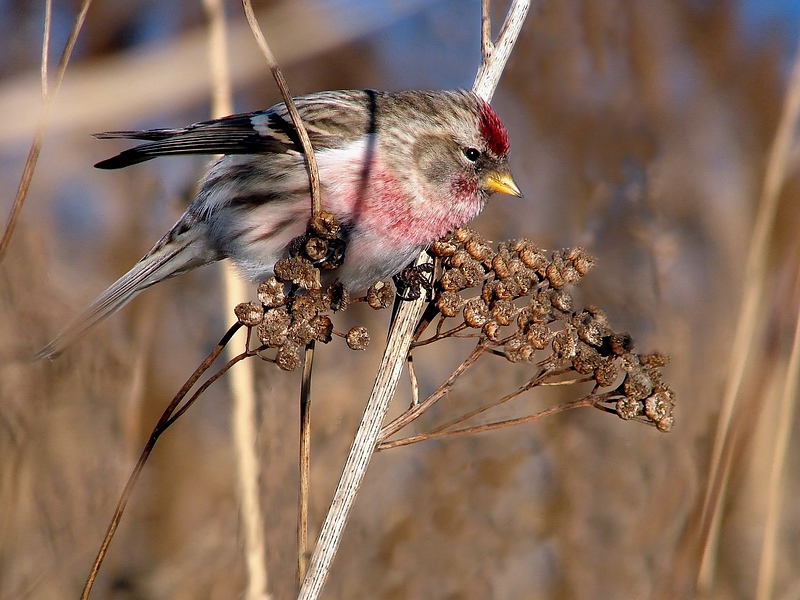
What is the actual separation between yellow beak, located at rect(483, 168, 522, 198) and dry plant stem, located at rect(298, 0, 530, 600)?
524 mm

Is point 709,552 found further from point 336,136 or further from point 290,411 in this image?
point 336,136

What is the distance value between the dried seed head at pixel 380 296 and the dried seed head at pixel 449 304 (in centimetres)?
20

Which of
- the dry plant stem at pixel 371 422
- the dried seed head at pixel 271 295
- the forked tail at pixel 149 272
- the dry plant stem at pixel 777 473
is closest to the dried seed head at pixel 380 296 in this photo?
the dry plant stem at pixel 371 422

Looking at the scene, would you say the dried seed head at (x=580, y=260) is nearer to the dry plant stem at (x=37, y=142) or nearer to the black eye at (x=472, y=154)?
the black eye at (x=472, y=154)

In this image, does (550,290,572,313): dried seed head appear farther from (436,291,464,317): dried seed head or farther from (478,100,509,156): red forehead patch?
(478,100,509,156): red forehead patch

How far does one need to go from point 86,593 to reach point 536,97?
304 centimetres

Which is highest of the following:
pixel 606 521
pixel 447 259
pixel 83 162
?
pixel 83 162

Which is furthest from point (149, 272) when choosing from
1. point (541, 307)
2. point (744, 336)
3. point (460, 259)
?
point (744, 336)

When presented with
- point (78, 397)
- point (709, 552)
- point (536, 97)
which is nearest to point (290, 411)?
point (78, 397)

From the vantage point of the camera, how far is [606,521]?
2.68 meters

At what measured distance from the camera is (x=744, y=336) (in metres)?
2.33

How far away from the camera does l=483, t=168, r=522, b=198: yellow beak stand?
8.71 ft

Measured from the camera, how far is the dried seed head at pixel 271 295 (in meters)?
1.76

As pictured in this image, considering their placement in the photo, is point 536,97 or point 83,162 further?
point 536,97
